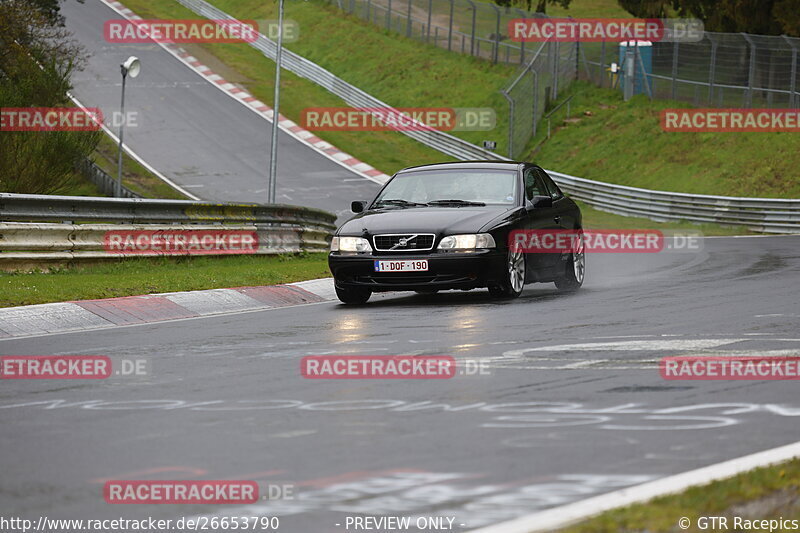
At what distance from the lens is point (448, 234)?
14.3 meters

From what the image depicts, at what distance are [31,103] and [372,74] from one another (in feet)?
75.5

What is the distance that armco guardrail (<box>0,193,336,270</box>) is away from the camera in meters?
17.1

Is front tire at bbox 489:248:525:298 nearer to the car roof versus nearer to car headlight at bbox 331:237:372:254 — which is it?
the car roof

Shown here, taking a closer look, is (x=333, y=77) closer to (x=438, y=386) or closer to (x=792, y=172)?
(x=792, y=172)

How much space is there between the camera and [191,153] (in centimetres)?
4594

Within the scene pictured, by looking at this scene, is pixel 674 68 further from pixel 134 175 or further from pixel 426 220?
pixel 426 220

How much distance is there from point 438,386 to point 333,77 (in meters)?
49.7

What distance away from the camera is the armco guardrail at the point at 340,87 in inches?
1859

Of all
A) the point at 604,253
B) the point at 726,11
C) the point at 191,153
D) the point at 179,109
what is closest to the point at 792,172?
the point at 726,11

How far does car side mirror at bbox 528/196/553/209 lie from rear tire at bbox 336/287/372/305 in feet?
7.09

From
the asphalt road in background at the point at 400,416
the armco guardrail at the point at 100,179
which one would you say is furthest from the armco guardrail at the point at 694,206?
the asphalt road in background at the point at 400,416
